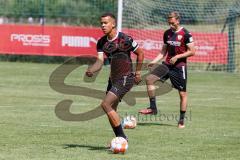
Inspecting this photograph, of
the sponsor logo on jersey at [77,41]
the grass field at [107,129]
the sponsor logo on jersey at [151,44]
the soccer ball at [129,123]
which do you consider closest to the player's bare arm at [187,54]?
the grass field at [107,129]

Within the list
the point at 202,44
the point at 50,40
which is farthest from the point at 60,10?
the point at 202,44

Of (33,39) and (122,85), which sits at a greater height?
(122,85)

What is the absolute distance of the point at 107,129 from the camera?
13.5 meters

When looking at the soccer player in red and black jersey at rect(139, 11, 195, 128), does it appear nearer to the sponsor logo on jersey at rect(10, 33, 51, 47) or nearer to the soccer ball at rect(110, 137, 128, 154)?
the soccer ball at rect(110, 137, 128, 154)

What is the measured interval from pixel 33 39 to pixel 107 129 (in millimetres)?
20490

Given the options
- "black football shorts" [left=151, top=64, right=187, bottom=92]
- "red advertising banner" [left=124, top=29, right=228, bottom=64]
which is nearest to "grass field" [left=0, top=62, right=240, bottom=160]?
"black football shorts" [left=151, top=64, right=187, bottom=92]

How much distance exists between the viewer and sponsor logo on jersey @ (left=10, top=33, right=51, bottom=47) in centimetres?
3334

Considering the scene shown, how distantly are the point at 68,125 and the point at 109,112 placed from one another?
328 cm

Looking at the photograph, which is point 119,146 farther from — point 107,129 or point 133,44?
point 107,129

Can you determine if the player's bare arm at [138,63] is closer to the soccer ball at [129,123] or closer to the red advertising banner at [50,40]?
the soccer ball at [129,123]

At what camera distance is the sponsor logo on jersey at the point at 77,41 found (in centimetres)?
3272

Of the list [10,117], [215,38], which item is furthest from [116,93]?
[215,38]

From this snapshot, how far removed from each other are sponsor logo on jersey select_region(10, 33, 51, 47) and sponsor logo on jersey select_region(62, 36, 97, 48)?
80cm

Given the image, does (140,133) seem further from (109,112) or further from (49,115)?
(49,115)
